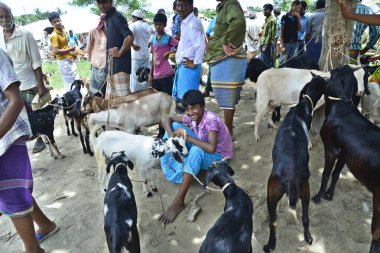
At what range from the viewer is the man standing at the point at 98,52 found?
180 inches

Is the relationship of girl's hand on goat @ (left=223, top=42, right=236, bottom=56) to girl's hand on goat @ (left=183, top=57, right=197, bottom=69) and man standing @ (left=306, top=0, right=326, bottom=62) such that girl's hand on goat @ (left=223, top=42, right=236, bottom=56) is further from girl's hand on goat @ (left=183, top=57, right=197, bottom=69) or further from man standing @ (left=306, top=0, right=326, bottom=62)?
man standing @ (left=306, top=0, right=326, bottom=62)

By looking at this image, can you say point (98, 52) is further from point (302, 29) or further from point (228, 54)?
point (302, 29)

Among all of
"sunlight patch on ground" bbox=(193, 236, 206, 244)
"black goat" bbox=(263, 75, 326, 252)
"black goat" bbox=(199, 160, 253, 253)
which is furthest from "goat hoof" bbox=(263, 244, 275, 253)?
"sunlight patch on ground" bbox=(193, 236, 206, 244)

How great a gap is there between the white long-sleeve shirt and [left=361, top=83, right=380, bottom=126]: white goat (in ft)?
9.12

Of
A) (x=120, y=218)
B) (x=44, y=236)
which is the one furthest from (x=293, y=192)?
(x=44, y=236)

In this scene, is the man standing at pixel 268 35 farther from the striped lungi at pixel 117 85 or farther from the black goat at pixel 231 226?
the black goat at pixel 231 226

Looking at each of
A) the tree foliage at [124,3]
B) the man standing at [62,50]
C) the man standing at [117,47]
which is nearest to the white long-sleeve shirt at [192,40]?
the man standing at [117,47]

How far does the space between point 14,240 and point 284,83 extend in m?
4.36

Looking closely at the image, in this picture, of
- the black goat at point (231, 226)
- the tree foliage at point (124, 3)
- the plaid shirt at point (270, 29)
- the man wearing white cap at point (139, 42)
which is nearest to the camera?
the black goat at point (231, 226)

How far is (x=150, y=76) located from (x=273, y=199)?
408 centimetres

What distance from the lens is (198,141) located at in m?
3.08

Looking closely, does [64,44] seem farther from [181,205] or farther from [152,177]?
[181,205]

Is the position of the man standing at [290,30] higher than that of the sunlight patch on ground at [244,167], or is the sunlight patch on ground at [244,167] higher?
the man standing at [290,30]

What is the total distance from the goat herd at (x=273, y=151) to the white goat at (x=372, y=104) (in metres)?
0.03
